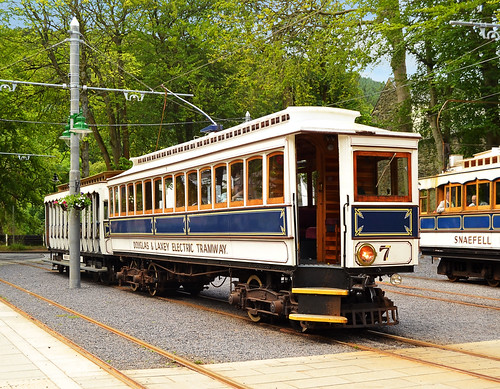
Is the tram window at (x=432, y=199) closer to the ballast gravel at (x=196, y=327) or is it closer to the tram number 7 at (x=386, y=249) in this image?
the ballast gravel at (x=196, y=327)

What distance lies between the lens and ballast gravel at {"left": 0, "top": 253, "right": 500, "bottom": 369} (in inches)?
382

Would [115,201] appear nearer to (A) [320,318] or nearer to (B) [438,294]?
(B) [438,294]

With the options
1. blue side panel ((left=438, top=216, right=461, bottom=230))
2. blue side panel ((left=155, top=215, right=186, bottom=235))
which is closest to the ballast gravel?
blue side panel ((left=155, top=215, right=186, bottom=235))

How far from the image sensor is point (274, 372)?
8383mm

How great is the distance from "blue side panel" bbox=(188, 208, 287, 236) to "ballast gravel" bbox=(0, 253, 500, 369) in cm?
154

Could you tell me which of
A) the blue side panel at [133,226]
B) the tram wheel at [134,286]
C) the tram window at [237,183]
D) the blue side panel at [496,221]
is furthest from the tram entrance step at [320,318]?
the blue side panel at [496,221]

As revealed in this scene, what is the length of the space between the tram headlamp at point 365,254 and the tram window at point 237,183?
2.48m

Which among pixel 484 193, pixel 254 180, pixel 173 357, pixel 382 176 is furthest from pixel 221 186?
pixel 484 193

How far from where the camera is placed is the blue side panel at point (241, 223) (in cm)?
1127

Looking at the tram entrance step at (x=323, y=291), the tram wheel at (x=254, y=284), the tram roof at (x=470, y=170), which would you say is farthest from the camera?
the tram roof at (x=470, y=170)

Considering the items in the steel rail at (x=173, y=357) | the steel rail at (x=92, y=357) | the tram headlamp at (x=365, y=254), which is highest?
the tram headlamp at (x=365, y=254)

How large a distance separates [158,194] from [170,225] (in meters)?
1.09

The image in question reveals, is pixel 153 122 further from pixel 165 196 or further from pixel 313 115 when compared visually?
pixel 313 115

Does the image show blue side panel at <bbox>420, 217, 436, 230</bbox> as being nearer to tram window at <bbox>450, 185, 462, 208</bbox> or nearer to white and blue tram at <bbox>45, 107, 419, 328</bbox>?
tram window at <bbox>450, 185, 462, 208</bbox>
